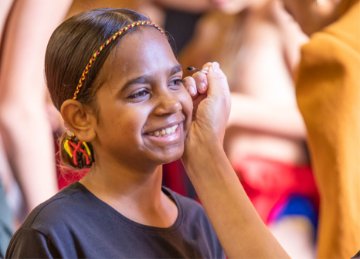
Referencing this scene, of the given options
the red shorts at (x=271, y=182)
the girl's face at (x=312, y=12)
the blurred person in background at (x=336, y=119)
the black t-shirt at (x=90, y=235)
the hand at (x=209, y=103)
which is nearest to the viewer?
the black t-shirt at (x=90, y=235)

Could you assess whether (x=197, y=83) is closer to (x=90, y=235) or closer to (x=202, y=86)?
(x=202, y=86)

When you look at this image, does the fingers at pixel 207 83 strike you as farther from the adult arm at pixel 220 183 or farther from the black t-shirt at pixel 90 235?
the black t-shirt at pixel 90 235

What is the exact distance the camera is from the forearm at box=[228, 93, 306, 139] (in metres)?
1.37

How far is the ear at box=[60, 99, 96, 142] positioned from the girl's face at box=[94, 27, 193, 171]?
1 centimetres

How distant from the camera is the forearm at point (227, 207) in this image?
2.41ft

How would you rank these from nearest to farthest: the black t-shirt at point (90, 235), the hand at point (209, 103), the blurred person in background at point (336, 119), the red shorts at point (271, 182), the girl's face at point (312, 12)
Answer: the black t-shirt at point (90, 235)
the hand at point (209, 103)
the blurred person in background at point (336, 119)
the girl's face at point (312, 12)
the red shorts at point (271, 182)

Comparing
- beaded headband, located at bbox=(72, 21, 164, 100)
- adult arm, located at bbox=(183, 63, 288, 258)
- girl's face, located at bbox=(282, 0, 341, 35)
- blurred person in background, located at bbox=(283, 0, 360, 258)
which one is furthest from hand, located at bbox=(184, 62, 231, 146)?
girl's face, located at bbox=(282, 0, 341, 35)

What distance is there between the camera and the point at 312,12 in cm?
125

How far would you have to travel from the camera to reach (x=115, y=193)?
0.78 meters

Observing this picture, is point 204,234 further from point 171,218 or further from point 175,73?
point 175,73

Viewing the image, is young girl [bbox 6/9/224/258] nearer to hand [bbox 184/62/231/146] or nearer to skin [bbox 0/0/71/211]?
hand [bbox 184/62/231/146]

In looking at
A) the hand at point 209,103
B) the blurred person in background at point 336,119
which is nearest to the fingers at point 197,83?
the hand at point 209,103

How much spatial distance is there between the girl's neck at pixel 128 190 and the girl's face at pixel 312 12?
0.56 m

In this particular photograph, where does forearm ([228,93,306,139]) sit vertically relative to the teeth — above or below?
below
